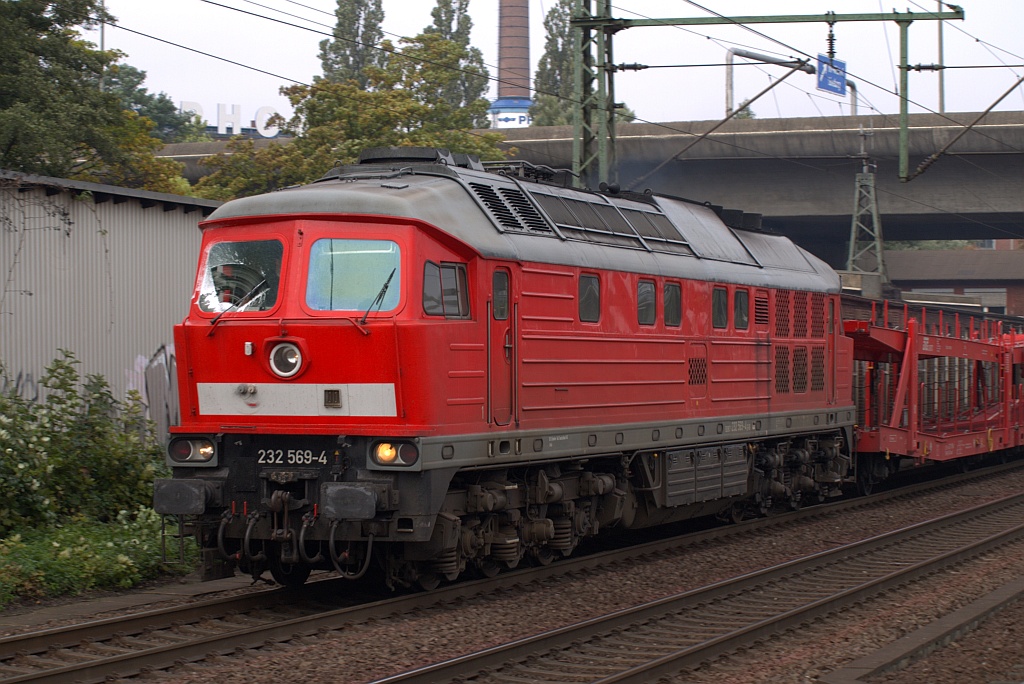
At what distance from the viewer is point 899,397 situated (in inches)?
820

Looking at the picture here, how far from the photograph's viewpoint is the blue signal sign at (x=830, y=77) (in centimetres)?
2350

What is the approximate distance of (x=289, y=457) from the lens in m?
10.6

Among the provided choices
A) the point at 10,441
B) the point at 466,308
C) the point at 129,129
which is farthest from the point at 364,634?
the point at 129,129

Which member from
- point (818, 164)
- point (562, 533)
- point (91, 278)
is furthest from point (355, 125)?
point (562, 533)

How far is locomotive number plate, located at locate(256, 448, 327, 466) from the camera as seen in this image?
34.5ft

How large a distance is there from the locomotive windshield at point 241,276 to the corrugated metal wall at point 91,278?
4376 mm

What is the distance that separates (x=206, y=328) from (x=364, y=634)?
9.99ft

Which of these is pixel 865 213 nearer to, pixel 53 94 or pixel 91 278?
pixel 53 94

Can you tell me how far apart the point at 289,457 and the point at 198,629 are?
1586 millimetres

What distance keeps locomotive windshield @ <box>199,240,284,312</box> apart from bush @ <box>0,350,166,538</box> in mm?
3340

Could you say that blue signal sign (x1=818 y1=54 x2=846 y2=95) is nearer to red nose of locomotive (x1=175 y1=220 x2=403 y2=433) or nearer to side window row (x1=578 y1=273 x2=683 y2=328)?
side window row (x1=578 y1=273 x2=683 y2=328)

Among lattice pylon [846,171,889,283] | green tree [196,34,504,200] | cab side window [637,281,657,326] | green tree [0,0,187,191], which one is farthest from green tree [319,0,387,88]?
cab side window [637,281,657,326]

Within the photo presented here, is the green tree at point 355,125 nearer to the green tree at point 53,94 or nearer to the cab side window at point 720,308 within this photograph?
the green tree at point 53,94

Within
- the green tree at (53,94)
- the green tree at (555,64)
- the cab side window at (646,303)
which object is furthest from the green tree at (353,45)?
the cab side window at (646,303)
